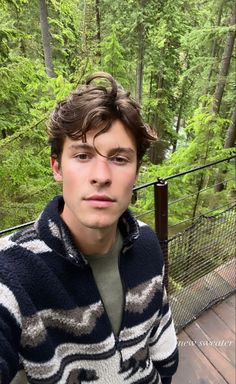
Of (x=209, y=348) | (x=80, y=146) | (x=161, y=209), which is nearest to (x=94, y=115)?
(x=80, y=146)

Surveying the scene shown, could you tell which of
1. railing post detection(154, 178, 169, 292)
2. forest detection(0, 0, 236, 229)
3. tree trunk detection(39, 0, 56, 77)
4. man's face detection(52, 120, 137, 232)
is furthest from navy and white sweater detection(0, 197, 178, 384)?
tree trunk detection(39, 0, 56, 77)

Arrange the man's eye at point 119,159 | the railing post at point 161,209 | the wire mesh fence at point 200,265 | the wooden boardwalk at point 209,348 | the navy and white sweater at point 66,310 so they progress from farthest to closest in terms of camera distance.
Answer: the wire mesh fence at point 200,265 < the wooden boardwalk at point 209,348 < the railing post at point 161,209 < the man's eye at point 119,159 < the navy and white sweater at point 66,310

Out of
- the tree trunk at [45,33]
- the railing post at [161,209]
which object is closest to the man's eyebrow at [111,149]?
the railing post at [161,209]

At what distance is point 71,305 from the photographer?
1.03 metres

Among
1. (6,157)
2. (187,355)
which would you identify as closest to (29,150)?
(6,157)

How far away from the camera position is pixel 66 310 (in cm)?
102

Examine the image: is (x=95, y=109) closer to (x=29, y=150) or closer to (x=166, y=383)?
(x=166, y=383)

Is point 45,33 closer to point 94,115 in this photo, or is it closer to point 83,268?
point 94,115

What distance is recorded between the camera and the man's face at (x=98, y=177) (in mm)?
993

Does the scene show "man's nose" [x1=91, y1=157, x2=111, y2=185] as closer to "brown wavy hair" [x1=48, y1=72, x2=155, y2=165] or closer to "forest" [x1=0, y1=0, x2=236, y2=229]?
"brown wavy hair" [x1=48, y1=72, x2=155, y2=165]

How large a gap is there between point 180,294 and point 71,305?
208 cm

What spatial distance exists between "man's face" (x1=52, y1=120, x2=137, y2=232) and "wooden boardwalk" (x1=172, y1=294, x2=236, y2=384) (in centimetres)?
188

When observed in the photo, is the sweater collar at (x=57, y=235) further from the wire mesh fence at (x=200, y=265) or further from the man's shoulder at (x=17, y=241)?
the wire mesh fence at (x=200, y=265)

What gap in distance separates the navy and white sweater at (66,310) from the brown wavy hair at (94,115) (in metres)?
0.23
